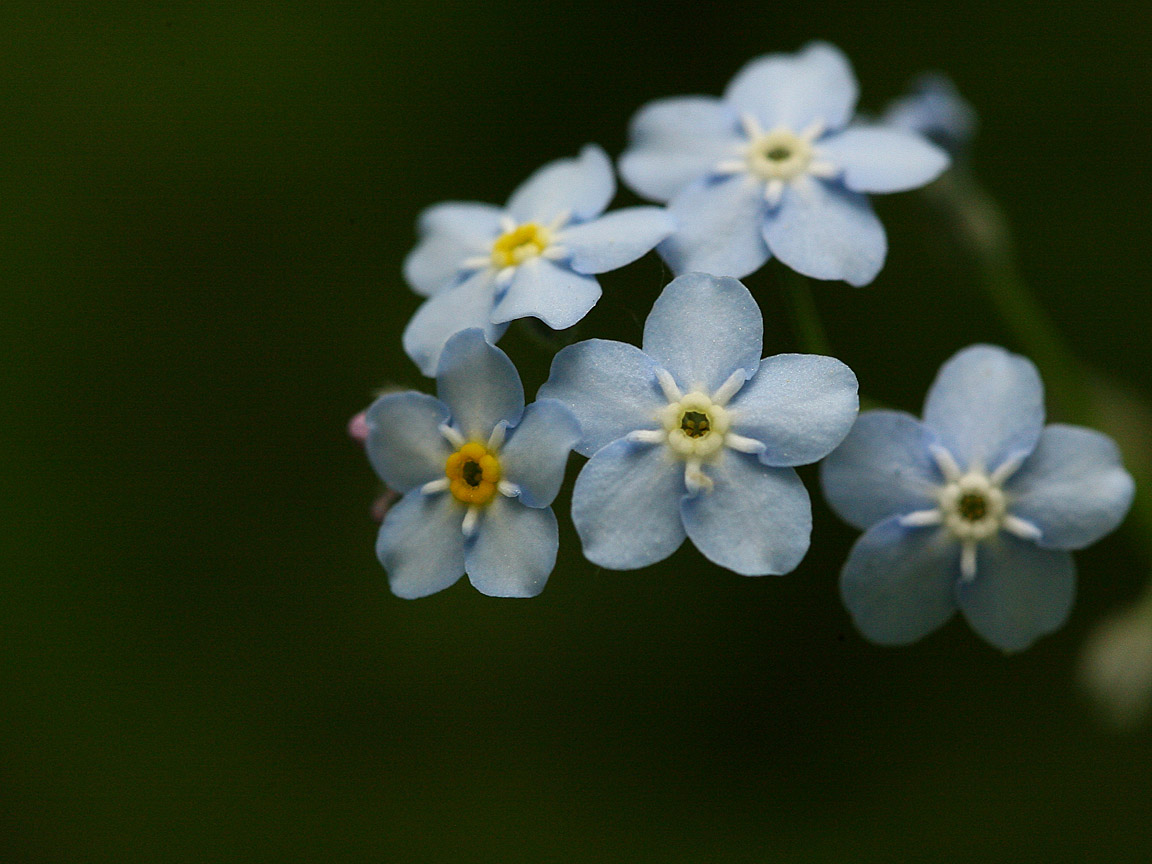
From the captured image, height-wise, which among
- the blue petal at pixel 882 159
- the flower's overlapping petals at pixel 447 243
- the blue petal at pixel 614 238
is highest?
the blue petal at pixel 882 159

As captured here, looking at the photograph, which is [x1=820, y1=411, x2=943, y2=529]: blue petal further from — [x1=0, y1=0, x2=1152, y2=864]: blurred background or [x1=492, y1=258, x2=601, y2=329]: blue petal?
[x1=0, y1=0, x2=1152, y2=864]: blurred background

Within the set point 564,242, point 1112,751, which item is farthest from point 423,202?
point 1112,751

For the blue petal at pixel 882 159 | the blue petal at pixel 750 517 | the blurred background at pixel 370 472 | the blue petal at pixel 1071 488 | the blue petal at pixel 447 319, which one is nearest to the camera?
the blue petal at pixel 750 517

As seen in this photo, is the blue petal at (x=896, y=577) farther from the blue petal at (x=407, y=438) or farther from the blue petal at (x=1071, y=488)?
the blue petal at (x=407, y=438)

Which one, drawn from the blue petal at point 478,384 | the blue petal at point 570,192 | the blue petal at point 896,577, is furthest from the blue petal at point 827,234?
the blue petal at point 478,384

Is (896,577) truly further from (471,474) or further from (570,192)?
(570,192)

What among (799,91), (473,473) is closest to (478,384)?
(473,473)

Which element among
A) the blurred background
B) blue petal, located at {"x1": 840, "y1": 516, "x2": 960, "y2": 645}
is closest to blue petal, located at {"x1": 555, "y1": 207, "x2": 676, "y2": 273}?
blue petal, located at {"x1": 840, "y1": 516, "x2": 960, "y2": 645}
